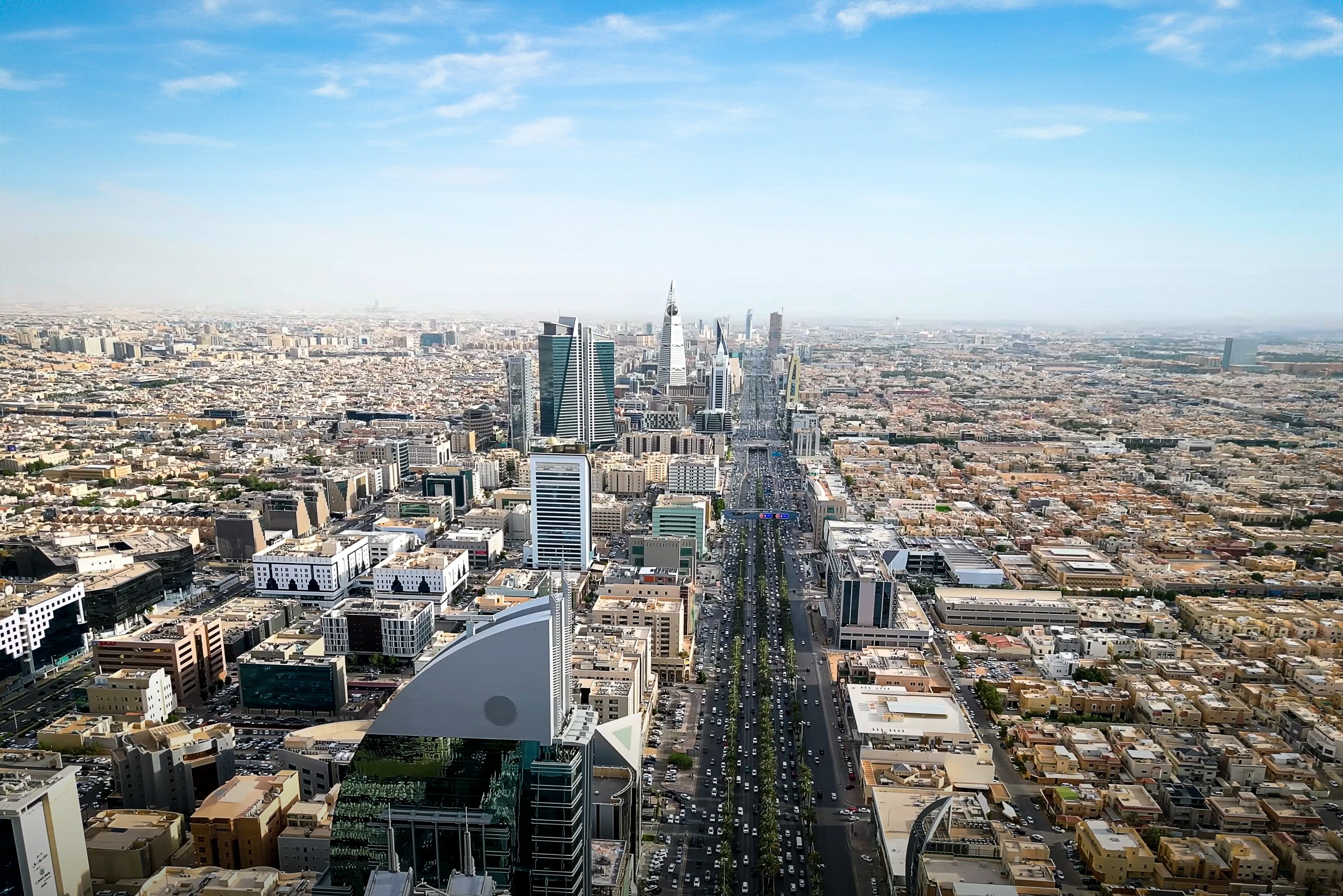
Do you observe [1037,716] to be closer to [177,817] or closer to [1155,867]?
[1155,867]

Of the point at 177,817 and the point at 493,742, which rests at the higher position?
the point at 493,742

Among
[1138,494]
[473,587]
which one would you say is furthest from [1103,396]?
[473,587]

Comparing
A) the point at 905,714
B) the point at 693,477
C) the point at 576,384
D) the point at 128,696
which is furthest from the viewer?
the point at 576,384

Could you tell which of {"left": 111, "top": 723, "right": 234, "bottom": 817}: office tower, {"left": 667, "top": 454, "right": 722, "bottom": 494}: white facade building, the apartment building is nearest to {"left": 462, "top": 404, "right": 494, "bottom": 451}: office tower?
{"left": 667, "top": 454, "right": 722, "bottom": 494}: white facade building

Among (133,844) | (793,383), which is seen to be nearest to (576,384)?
(793,383)

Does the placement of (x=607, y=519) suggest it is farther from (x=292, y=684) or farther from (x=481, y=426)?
(x=481, y=426)

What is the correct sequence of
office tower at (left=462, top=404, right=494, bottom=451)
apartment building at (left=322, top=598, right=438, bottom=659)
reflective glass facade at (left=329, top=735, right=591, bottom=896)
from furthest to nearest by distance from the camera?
office tower at (left=462, top=404, right=494, bottom=451), apartment building at (left=322, top=598, right=438, bottom=659), reflective glass facade at (left=329, top=735, right=591, bottom=896)

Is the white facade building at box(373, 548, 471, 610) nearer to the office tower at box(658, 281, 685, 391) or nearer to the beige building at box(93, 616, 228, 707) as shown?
the beige building at box(93, 616, 228, 707)
